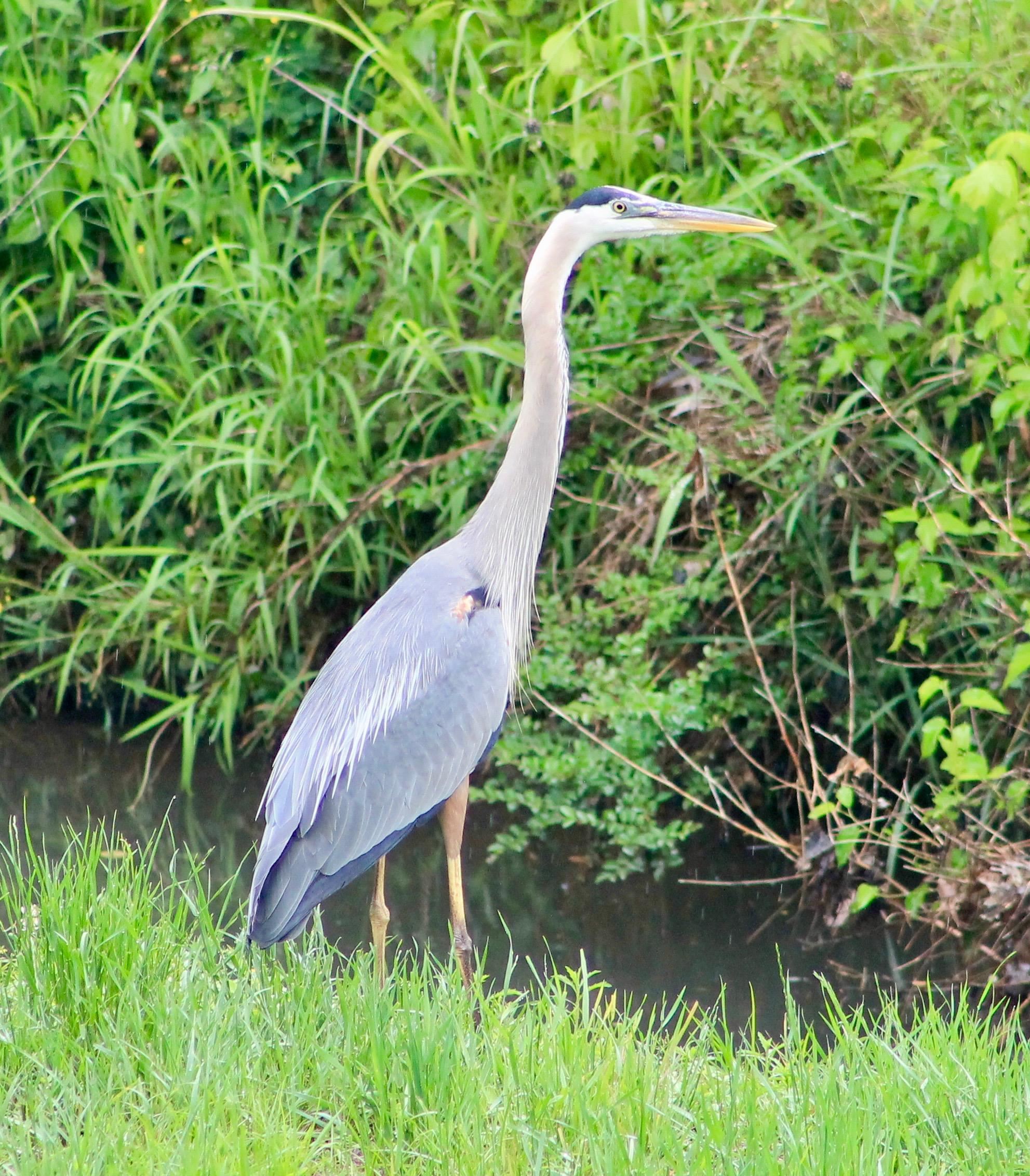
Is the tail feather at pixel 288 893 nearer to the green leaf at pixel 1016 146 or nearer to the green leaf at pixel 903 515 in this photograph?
the green leaf at pixel 903 515

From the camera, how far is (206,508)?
18.1ft

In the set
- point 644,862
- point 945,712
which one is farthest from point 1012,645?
point 644,862

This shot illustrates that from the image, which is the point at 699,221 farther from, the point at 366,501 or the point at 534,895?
the point at 534,895

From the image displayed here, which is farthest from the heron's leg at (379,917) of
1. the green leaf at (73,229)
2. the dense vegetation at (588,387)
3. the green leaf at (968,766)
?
the green leaf at (73,229)

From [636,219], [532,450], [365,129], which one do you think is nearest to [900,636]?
[532,450]

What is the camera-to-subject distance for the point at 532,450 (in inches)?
147

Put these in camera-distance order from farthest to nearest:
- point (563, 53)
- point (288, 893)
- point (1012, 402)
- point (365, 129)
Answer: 1. point (365, 129)
2. point (563, 53)
3. point (1012, 402)
4. point (288, 893)

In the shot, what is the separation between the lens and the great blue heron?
3488 mm

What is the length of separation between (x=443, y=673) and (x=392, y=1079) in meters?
1.14

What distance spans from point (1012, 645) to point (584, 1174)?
2289 millimetres

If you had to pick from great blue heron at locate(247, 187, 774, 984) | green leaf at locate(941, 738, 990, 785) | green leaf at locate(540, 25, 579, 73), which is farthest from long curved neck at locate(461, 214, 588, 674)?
green leaf at locate(540, 25, 579, 73)

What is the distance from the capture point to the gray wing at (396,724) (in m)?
3.49

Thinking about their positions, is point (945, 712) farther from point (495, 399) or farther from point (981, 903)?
point (495, 399)

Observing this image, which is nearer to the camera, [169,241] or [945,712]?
[945,712]
